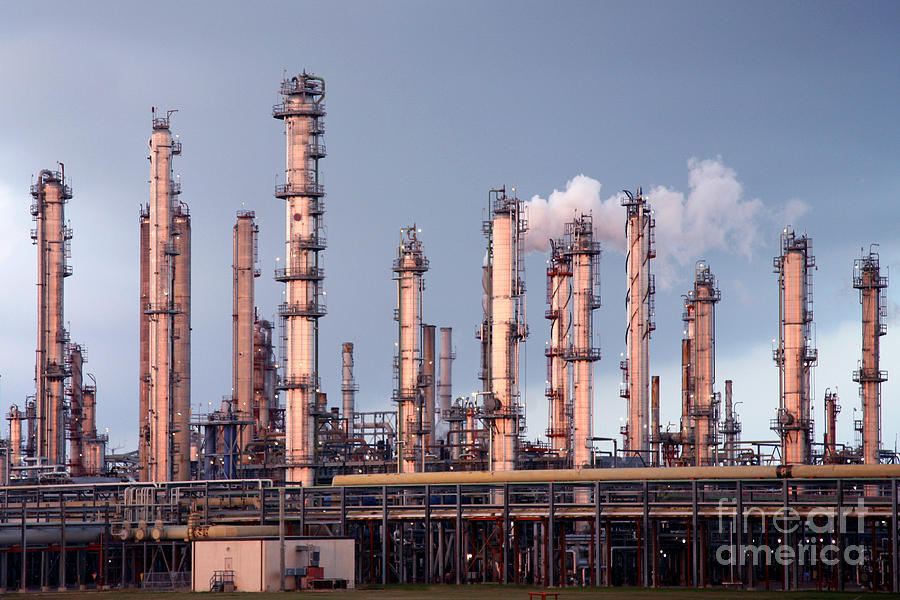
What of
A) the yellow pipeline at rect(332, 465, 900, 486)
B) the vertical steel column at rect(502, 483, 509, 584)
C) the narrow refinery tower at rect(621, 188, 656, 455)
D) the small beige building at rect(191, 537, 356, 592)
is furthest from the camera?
the narrow refinery tower at rect(621, 188, 656, 455)

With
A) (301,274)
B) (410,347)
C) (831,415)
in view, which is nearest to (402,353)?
(410,347)

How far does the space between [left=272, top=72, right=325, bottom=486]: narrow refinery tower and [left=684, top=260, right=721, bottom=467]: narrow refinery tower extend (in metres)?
26.2

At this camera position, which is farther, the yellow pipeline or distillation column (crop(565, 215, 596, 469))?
distillation column (crop(565, 215, 596, 469))

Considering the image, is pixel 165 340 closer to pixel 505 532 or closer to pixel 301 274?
pixel 301 274

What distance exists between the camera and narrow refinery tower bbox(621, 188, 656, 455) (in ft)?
268

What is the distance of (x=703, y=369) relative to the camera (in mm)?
89500

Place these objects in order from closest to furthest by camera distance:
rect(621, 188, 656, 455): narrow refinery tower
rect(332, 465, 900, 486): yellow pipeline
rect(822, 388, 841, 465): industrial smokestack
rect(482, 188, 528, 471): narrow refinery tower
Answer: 1. rect(332, 465, 900, 486): yellow pipeline
2. rect(482, 188, 528, 471): narrow refinery tower
3. rect(621, 188, 656, 455): narrow refinery tower
4. rect(822, 388, 841, 465): industrial smokestack

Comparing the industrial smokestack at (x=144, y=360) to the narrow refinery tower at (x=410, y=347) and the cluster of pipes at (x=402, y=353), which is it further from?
the narrow refinery tower at (x=410, y=347)

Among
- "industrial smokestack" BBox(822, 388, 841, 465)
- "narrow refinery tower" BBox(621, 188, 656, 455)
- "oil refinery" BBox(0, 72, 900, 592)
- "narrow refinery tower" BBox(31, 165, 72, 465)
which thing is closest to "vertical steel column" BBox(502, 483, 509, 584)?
"oil refinery" BBox(0, 72, 900, 592)

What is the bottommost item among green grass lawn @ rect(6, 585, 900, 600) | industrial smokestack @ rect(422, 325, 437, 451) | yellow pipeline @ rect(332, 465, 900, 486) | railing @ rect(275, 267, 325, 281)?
green grass lawn @ rect(6, 585, 900, 600)

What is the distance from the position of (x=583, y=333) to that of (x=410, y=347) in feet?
34.5

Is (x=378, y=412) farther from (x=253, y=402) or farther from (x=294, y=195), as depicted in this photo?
(x=294, y=195)

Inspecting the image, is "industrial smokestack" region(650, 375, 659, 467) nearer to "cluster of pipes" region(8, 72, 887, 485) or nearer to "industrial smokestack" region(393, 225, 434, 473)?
"cluster of pipes" region(8, 72, 887, 485)

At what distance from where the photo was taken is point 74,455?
99000 mm
